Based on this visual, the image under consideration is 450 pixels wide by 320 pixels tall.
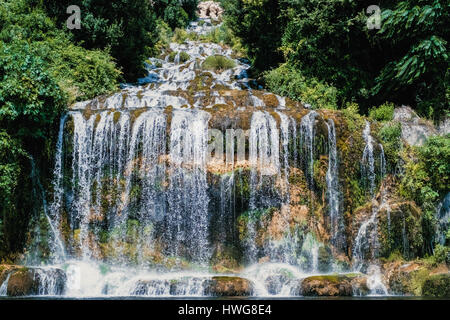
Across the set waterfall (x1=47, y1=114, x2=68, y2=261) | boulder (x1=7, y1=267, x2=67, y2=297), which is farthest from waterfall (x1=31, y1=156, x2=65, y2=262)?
boulder (x1=7, y1=267, x2=67, y2=297)

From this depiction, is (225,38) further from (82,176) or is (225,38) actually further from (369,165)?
(82,176)

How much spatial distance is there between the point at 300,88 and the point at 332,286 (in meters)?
9.98

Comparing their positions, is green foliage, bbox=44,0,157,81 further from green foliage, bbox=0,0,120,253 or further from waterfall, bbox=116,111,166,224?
waterfall, bbox=116,111,166,224

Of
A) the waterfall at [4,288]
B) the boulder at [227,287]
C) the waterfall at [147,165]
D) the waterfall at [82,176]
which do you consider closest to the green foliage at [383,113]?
the waterfall at [147,165]

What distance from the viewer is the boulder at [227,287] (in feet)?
34.1

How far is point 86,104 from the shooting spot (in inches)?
639

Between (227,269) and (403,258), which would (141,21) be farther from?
(403,258)

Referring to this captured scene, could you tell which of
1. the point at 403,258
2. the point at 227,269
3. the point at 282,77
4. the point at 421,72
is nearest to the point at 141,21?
the point at 282,77

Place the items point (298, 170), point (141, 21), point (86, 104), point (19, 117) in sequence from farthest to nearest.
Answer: point (141, 21), point (86, 104), point (298, 170), point (19, 117)

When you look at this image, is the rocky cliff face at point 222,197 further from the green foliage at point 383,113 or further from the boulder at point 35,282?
the green foliage at point 383,113

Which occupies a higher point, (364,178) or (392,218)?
(364,178)

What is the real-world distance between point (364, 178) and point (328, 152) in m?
1.33

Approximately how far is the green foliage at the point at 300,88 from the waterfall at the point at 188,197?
21.0ft

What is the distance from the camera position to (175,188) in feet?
42.9
